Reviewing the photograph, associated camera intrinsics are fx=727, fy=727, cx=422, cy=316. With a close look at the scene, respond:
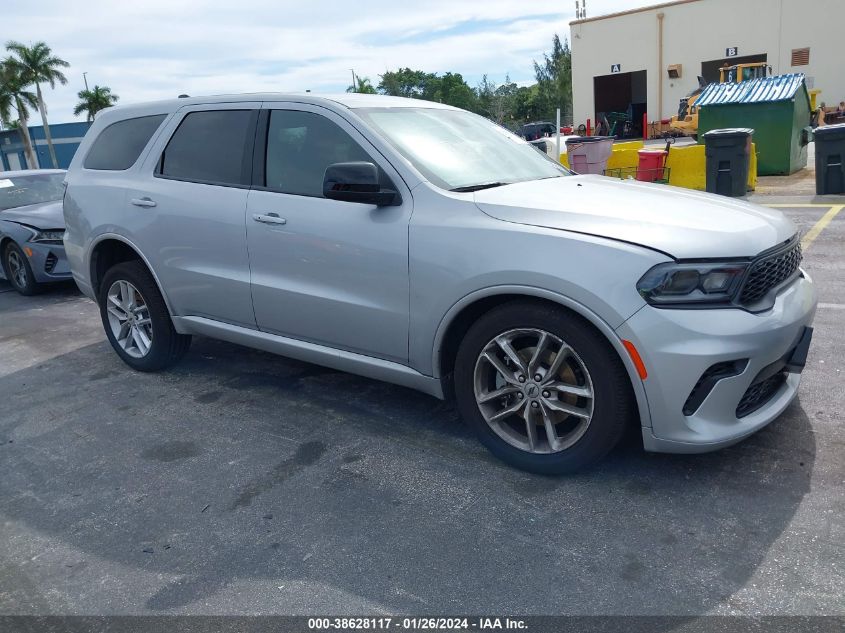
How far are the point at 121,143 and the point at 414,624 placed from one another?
416 cm

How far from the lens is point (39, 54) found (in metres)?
53.8

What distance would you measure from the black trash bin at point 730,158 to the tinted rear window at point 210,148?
9649mm

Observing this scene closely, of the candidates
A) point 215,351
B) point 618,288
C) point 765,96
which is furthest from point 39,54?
point 618,288

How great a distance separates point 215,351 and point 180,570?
9.94ft

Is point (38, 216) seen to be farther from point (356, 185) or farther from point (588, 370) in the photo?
point (588, 370)

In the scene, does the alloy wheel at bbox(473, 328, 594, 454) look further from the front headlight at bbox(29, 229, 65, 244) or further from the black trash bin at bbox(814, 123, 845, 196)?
the black trash bin at bbox(814, 123, 845, 196)

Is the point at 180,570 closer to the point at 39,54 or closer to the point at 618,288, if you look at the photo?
the point at 618,288

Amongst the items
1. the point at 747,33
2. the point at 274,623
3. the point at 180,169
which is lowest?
the point at 274,623

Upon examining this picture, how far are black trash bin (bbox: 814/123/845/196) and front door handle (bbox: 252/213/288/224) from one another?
33.9 feet

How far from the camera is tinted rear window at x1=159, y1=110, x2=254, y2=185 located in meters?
4.46

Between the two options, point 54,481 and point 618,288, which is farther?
point 54,481

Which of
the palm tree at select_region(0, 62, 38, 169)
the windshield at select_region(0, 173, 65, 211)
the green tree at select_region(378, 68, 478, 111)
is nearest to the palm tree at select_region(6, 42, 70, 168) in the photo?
the palm tree at select_region(0, 62, 38, 169)

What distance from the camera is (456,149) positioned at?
4098 millimetres

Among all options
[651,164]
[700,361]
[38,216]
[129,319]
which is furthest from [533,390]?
[651,164]
